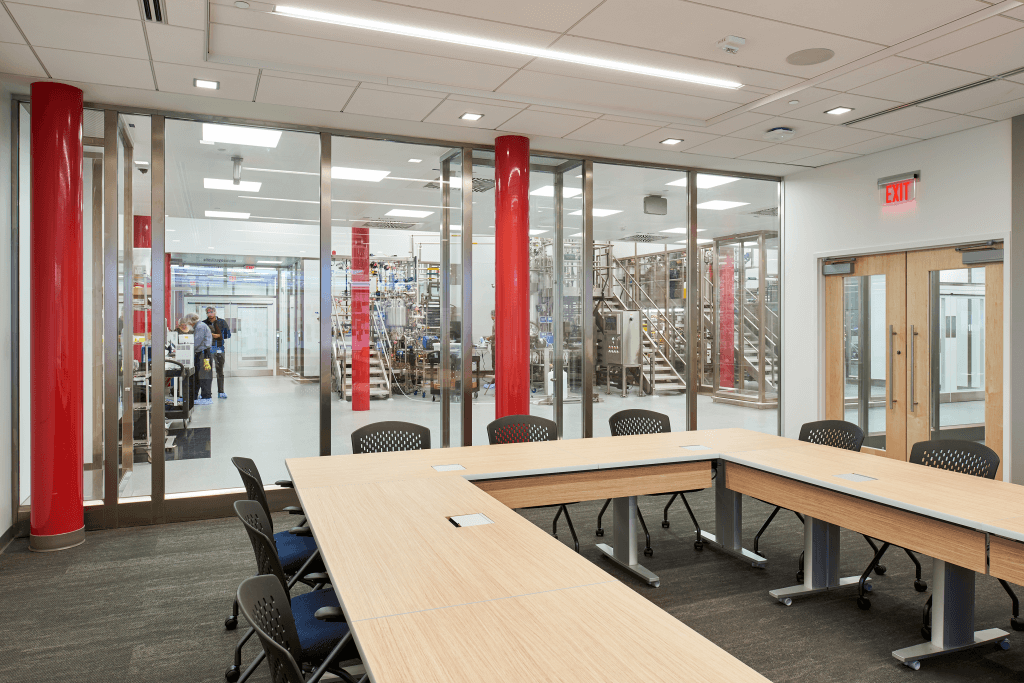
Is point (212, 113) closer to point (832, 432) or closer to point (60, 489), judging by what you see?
point (60, 489)

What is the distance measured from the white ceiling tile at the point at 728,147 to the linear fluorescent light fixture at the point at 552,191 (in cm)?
121

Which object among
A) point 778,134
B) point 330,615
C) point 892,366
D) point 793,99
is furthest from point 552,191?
point 330,615

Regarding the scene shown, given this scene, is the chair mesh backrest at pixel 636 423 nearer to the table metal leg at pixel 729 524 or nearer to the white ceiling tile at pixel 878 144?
the table metal leg at pixel 729 524

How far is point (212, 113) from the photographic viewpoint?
550 centimetres

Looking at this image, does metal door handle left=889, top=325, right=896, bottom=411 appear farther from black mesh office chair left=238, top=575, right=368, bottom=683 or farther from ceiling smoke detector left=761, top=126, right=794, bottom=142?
black mesh office chair left=238, top=575, right=368, bottom=683

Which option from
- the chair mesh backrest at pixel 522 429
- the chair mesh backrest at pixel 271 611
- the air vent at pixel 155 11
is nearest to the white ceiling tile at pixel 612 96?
the air vent at pixel 155 11

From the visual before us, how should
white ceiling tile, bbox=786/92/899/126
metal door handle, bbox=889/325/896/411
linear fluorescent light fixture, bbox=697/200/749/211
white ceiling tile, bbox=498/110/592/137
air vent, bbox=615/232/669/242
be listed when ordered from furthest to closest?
1. linear fluorescent light fixture, bbox=697/200/749/211
2. air vent, bbox=615/232/669/242
3. metal door handle, bbox=889/325/896/411
4. white ceiling tile, bbox=498/110/592/137
5. white ceiling tile, bbox=786/92/899/126

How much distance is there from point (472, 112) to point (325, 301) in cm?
213

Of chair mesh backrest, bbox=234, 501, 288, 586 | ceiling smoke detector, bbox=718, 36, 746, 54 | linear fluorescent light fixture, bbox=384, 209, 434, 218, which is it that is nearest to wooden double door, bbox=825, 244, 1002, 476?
ceiling smoke detector, bbox=718, 36, 746, 54

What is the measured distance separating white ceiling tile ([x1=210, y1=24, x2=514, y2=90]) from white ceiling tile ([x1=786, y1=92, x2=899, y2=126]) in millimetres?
2545

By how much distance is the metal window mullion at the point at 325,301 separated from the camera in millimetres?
5949

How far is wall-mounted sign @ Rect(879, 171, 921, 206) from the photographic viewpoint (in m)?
6.43

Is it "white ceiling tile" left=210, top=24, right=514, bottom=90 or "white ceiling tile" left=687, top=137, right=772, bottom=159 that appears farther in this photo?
"white ceiling tile" left=687, top=137, right=772, bottom=159

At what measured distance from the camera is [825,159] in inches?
282
